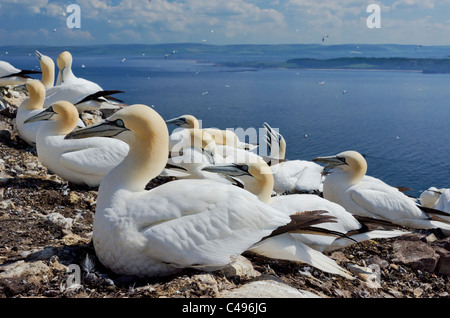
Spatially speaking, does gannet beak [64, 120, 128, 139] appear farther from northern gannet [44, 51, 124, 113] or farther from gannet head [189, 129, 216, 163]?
northern gannet [44, 51, 124, 113]

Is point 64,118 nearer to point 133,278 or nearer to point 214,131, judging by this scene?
point 214,131

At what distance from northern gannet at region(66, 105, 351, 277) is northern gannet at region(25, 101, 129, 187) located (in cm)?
197

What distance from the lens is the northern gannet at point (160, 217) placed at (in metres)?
2.75

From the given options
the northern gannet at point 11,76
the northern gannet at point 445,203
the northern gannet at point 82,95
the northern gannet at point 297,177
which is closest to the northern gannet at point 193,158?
the northern gannet at point 297,177

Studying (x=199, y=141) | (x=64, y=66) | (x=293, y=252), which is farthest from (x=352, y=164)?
(x=64, y=66)

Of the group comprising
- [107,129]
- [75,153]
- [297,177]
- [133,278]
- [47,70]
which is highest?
[47,70]

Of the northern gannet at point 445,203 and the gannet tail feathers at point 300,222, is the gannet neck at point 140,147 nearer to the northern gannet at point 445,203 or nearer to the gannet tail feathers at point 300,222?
the gannet tail feathers at point 300,222

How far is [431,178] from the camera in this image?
46.7 feet

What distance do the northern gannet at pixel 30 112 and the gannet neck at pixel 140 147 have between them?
11.5 ft

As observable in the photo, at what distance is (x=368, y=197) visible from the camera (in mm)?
5266

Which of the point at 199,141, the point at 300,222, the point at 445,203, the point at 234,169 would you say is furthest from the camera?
the point at 445,203

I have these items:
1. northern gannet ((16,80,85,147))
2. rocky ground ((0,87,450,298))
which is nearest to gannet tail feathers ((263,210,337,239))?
rocky ground ((0,87,450,298))

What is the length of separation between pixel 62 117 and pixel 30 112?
1301mm
